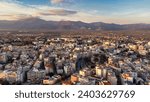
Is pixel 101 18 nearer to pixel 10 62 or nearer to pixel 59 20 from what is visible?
pixel 59 20

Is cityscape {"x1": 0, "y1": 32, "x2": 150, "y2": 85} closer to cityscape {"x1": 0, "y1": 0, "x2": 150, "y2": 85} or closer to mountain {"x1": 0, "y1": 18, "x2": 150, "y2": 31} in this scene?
cityscape {"x1": 0, "y1": 0, "x2": 150, "y2": 85}

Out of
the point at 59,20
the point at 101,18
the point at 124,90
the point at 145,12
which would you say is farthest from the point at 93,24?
the point at 124,90

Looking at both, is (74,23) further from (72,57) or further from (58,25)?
(72,57)

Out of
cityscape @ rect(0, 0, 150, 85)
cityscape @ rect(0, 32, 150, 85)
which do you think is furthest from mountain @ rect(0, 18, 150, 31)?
cityscape @ rect(0, 32, 150, 85)

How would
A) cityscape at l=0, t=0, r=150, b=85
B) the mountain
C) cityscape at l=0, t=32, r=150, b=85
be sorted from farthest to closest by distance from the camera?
1. cityscape at l=0, t=32, r=150, b=85
2. the mountain
3. cityscape at l=0, t=0, r=150, b=85

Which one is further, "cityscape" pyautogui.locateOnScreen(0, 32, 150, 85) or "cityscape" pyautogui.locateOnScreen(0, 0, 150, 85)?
"cityscape" pyautogui.locateOnScreen(0, 32, 150, 85)

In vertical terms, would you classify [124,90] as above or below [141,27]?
below

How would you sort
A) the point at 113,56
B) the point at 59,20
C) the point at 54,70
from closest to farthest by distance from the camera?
the point at 59,20, the point at 54,70, the point at 113,56

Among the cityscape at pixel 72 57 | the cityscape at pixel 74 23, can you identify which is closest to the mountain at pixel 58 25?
the cityscape at pixel 74 23
